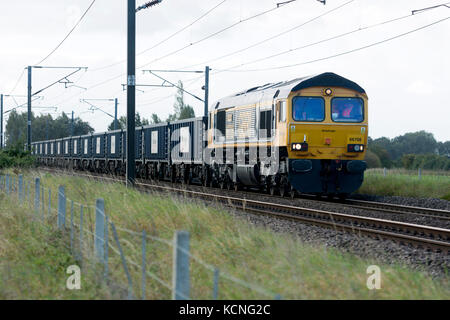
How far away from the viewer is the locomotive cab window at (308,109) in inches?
703

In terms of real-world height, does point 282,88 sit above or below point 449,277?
above

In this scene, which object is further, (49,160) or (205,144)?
(49,160)

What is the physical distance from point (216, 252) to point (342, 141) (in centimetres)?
1135

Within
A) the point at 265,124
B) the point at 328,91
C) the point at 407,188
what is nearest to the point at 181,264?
the point at 328,91

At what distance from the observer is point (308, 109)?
18.1 metres

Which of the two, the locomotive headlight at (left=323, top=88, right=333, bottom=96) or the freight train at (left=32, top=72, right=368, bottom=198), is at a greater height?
the locomotive headlight at (left=323, top=88, right=333, bottom=96)

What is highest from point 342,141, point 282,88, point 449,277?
point 282,88

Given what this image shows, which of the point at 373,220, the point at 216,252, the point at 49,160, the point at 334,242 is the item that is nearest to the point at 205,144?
Result: the point at 373,220

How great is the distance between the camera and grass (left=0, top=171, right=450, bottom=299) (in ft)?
18.9

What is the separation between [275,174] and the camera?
18.7 m

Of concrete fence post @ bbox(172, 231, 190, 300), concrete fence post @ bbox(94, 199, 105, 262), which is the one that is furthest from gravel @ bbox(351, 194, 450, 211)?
concrete fence post @ bbox(172, 231, 190, 300)

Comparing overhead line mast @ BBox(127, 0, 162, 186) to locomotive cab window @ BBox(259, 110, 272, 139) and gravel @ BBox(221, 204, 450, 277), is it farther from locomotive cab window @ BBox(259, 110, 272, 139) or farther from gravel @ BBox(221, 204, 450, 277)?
gravel @ BBox(221, 204, 450, 277)

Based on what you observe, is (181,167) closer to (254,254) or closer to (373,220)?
(373,220)

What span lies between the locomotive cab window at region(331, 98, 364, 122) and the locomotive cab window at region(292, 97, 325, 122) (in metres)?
0.36
